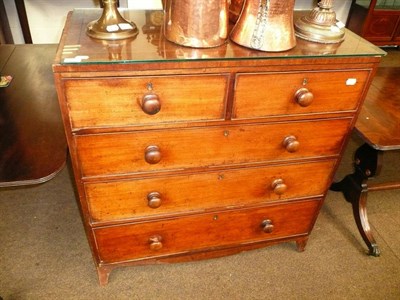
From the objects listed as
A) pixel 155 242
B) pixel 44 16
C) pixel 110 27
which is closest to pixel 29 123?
pixel 110 27

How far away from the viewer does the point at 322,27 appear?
1247 mm

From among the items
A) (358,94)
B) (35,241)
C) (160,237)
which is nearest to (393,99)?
(358,94)

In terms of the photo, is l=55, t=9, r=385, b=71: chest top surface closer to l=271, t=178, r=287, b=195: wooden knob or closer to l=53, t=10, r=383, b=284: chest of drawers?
l=53, t=10, r=383, b=284: chest of drawers

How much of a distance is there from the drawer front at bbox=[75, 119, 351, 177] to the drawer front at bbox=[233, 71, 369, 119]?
70 mm

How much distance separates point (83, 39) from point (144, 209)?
2.34 feet

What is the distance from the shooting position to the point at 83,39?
3.70ft

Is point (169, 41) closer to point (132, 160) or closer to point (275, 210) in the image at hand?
point (132, 160)

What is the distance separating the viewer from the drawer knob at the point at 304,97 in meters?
1.20

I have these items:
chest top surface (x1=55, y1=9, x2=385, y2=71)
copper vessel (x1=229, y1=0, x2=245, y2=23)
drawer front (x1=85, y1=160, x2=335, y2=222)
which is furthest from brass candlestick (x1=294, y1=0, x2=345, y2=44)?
drawer front (x1=85, y1=160, x2=335, y2=222)

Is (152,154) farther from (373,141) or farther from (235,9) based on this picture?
(373,141)

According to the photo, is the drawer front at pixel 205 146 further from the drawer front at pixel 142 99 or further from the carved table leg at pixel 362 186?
the carved table leg at pixel 362 186

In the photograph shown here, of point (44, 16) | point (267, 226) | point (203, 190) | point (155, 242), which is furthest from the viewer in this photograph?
point (44, 16)

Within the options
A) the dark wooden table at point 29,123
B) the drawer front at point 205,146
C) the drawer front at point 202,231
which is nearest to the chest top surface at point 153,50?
the drawer front at point 205,146

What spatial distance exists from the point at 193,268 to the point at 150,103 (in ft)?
3.68
